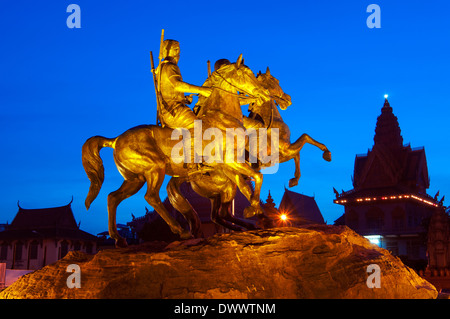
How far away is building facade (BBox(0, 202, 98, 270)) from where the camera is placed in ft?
93.0

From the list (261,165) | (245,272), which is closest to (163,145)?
(261,165)

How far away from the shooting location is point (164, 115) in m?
6.72

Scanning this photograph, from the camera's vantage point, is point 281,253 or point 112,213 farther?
point 112,213

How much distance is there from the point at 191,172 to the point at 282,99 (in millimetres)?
1774

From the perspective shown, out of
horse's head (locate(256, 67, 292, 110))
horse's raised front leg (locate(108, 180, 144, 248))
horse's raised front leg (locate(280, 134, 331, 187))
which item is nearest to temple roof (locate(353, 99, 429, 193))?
horse's raised front leg (locate(280, 134, 331, 187))

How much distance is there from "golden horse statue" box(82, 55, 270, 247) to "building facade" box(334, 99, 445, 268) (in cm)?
2745

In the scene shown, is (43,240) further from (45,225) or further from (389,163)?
(389,163)

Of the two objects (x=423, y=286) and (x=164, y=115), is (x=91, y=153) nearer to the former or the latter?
(x=164, y=115)

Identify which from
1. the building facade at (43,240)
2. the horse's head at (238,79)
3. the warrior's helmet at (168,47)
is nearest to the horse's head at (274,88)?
the horse's head at (238,79)

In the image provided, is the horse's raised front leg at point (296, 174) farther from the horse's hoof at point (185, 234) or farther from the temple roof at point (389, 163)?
the temple roof at point (389, 163)

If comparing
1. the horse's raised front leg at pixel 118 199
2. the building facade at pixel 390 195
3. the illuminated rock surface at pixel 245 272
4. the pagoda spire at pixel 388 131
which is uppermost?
the pagoda spire at pixel 388 131

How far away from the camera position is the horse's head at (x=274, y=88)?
6949mm

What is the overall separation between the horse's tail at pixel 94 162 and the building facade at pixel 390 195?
2802 centimetres
